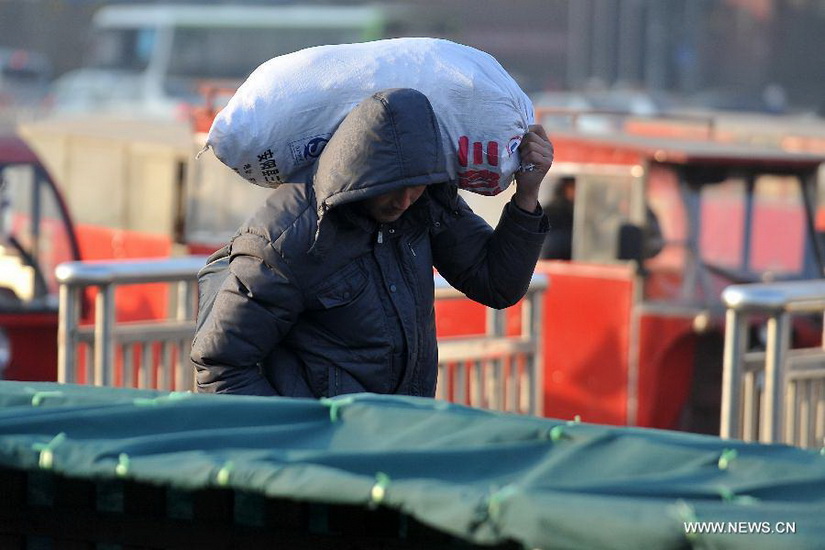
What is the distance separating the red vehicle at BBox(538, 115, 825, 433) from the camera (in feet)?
27.2

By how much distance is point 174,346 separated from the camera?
580 cm

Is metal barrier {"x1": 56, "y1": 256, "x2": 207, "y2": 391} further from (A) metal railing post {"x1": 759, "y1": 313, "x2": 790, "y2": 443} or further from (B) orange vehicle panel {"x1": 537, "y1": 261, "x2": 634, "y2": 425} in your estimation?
(B) orange vehicle panel {"x1": 537, "y1": 261, "x2": 634, "y2": 425}

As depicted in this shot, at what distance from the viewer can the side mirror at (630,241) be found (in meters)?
8.20

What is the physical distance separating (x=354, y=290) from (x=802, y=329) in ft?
17.2

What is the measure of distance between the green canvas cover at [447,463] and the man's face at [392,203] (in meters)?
0.68

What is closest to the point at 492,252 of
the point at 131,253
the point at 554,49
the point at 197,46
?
the point at 131,253

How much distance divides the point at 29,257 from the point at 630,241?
3.64 meters

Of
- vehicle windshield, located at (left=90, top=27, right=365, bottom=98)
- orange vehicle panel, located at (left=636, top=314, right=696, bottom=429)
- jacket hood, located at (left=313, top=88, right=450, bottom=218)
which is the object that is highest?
vehicle windshield, located at (left=90, top=27, right=365, bottom=98)

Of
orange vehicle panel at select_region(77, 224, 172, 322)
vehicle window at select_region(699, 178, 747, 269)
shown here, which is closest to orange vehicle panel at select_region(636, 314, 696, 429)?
vehicle window at select_region(699, 178, 747, 269)

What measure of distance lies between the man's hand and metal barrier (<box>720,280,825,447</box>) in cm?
174

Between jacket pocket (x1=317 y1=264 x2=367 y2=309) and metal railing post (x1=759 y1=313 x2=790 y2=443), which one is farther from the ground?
jacket pocket (x1=317 y1=264 x2=367 y2=309)

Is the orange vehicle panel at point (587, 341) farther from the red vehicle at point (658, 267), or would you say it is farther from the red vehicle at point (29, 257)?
the red vehicle at point (29, 257)

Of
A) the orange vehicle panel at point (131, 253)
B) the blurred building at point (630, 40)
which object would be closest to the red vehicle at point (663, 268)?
the orange vehicle panel at point (131, 253)

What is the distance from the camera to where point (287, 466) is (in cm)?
224
